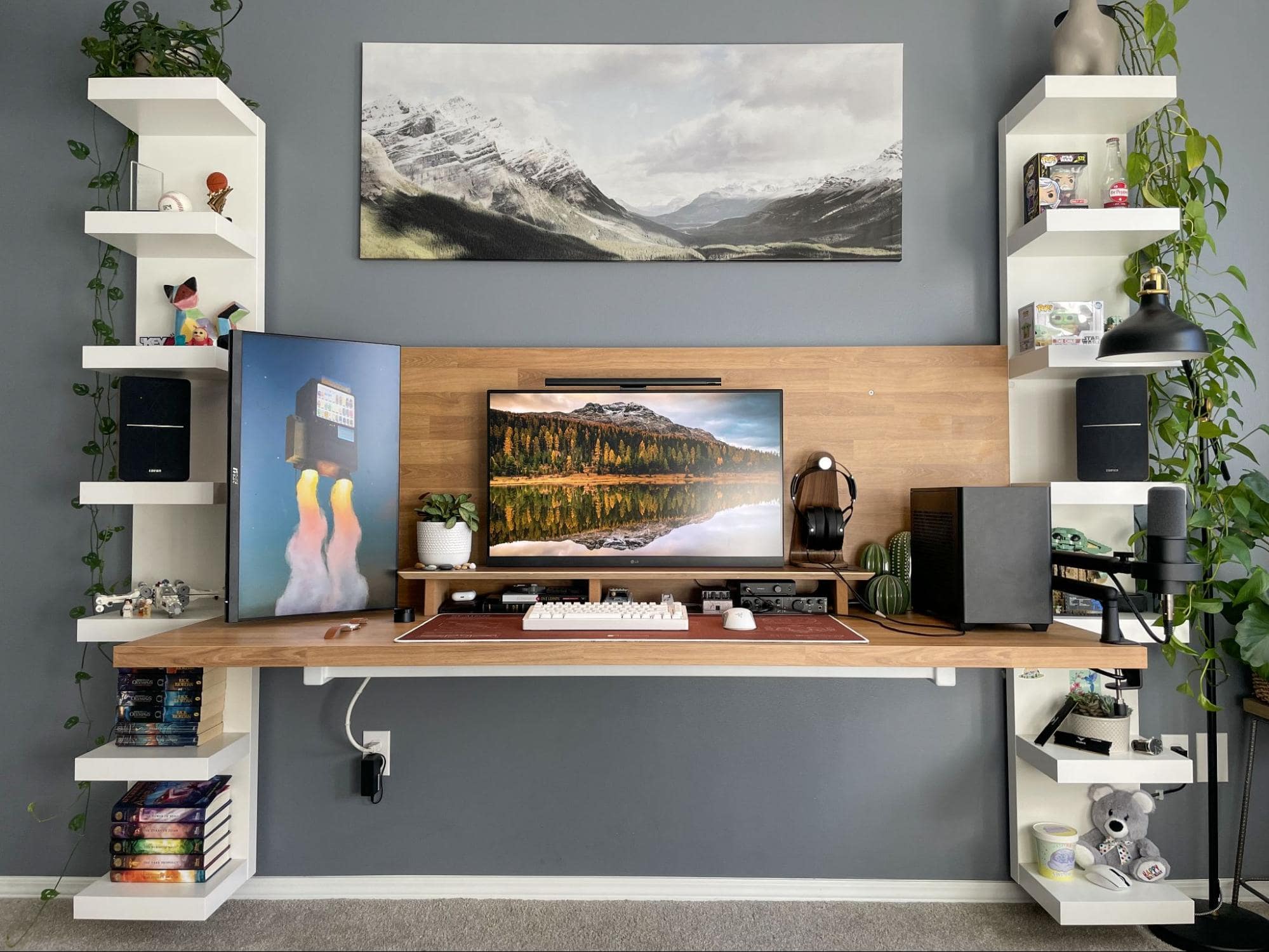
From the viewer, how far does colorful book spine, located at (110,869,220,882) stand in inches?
72.8

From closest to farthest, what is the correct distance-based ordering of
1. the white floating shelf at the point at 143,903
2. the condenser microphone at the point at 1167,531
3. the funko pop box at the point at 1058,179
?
the condenser microphone at the point at 1167,531 < the white floating shelf at the point at 143,903 < the funko pop box at the point at 1058,179

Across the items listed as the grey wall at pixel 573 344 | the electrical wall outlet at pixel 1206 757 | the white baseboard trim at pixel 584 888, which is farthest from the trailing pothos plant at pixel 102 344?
the electrical wall outlet at pixel 1206 757

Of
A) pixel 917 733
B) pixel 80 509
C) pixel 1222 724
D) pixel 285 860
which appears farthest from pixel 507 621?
pixel 1222 724

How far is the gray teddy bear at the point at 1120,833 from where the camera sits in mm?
1966

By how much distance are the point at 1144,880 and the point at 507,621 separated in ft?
6.02

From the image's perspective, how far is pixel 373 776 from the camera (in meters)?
2.06

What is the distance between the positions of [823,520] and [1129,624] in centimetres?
85

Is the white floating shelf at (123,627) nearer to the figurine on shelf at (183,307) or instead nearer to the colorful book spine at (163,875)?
the colorful book spine at (163,875)

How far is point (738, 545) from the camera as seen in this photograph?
2.04 metres

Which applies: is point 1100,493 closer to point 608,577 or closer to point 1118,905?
point 1118,905

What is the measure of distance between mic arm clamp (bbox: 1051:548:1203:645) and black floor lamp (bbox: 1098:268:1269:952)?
0.46m

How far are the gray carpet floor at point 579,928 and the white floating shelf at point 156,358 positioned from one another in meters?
1.52

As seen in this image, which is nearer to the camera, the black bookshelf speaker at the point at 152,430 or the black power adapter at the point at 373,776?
the black bookshelf speaker at the point at 152,430

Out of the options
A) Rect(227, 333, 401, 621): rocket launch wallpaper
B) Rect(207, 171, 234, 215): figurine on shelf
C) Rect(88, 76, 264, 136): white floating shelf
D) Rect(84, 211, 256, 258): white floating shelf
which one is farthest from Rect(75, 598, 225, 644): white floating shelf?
Rect(88, 76, 264, 136): white floating shelf
